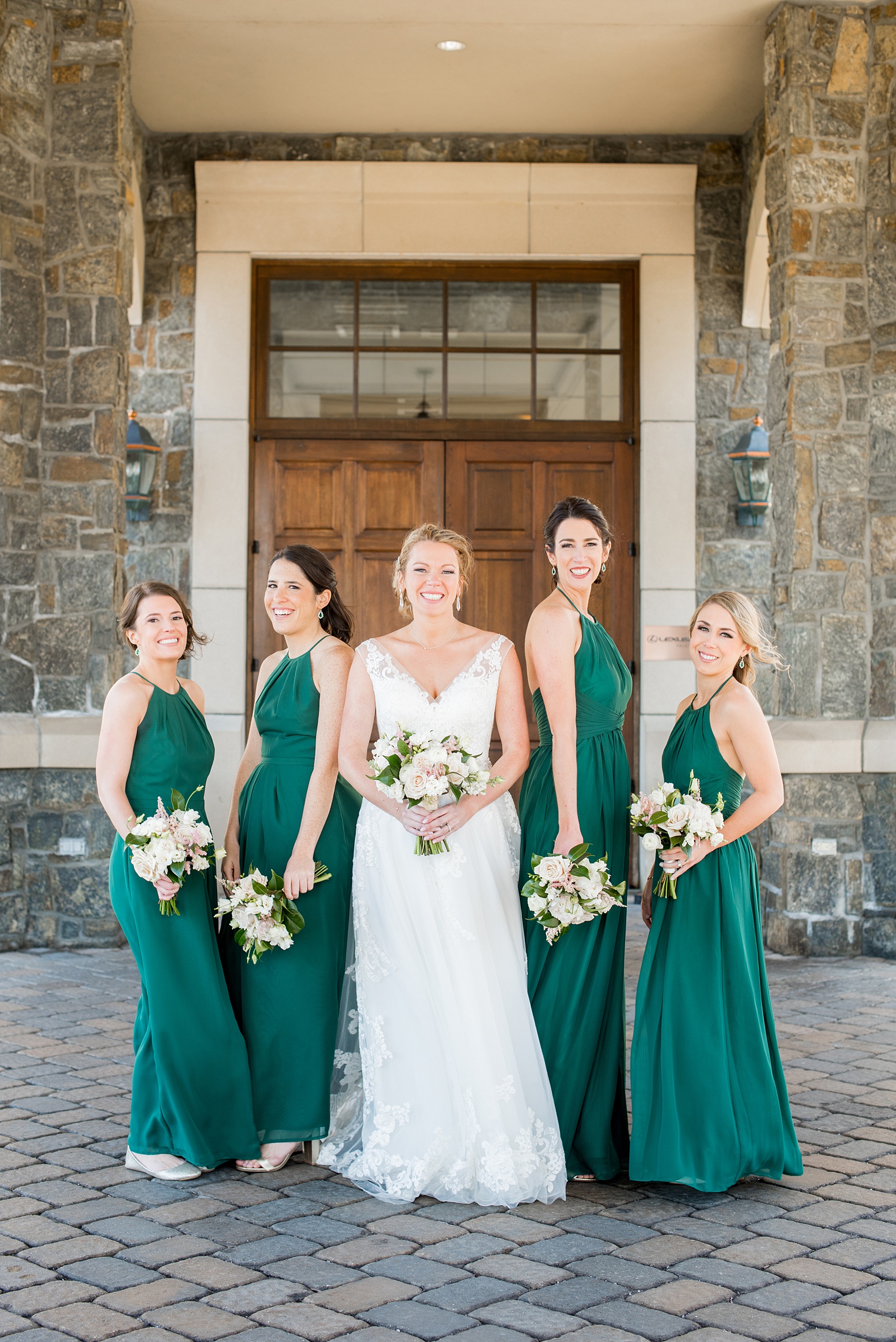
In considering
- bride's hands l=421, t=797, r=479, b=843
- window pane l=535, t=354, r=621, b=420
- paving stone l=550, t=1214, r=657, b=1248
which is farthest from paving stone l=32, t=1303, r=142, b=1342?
window pane l=535, t=354, r=621, b=420

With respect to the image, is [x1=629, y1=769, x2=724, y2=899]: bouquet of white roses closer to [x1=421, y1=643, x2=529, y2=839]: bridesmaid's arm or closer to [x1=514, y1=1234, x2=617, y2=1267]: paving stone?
[x1=421, y1=643, x2=529, y2=839]: bridesmaid's arm

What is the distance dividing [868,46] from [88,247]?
4.27 m

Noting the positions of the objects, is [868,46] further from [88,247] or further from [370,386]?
[88,247]

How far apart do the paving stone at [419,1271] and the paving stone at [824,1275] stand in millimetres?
512

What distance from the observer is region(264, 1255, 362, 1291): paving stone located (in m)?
2.76

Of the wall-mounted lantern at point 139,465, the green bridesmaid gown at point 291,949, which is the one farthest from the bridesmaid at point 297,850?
the wall-mounted lantern at point 139,465

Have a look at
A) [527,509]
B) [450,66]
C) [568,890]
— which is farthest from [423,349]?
[568,890]

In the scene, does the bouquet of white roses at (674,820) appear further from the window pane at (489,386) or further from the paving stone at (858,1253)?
the window pane at (489,386)

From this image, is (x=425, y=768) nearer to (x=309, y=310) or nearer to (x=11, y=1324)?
(x=11, y=1324)

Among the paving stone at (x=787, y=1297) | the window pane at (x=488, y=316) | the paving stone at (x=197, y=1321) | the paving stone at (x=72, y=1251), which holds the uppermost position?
the window pane at (x=488, y=316)

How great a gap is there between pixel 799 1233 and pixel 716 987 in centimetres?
61

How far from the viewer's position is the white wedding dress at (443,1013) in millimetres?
3268

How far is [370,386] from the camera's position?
8.16 metres

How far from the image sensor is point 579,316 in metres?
8.23
